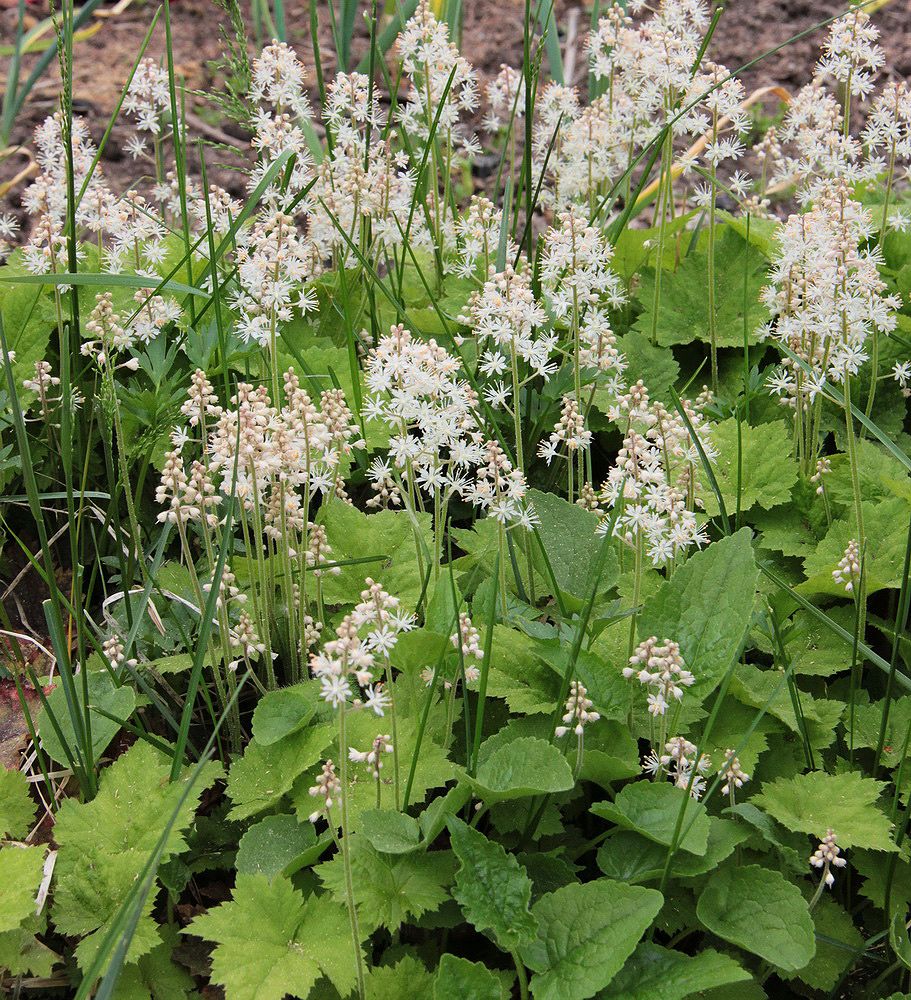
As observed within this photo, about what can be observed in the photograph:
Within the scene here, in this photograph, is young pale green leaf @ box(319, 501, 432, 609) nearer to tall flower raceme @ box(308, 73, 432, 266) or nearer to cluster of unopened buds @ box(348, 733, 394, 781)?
cluster of unopened buds @ box(348, 733, 394, 781)

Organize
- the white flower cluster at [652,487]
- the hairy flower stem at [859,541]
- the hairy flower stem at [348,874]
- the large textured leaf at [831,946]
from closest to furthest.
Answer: the hairy flower stem at [348,874] < the large textured leaf at [831,946] < the white flower cluster at [652,487] < the hairy flower stem at [859,541]

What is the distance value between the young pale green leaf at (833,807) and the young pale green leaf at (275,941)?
2.94 feet

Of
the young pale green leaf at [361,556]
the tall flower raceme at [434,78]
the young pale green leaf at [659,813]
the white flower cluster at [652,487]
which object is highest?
the tall flower raceme at [434,78]

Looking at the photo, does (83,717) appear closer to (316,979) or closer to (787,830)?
(316,979)

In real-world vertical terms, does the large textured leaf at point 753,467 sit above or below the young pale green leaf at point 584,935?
above

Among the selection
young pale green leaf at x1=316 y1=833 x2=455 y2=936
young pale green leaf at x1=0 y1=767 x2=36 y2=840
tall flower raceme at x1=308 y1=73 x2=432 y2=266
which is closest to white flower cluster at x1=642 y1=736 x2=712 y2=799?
young pale green leaf at x1=316 y1=833 x2=455 y2=936

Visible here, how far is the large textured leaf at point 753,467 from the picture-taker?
3.11 m

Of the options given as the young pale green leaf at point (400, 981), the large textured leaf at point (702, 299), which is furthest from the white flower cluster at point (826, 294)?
the young pale green leaf at point (400, 981)

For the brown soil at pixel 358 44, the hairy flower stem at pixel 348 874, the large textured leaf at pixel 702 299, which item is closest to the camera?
the hairy flower stem at pixel 348 874

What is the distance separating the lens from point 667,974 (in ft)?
6.90

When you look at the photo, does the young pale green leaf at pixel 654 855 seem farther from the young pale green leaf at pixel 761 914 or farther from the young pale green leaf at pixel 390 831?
the young pale green leaf at pixel 390 831

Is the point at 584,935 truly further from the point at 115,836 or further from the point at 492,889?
the point at 115,836

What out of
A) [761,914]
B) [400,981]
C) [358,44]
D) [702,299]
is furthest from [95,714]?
[358,44]

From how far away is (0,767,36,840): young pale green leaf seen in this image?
2.47 m
